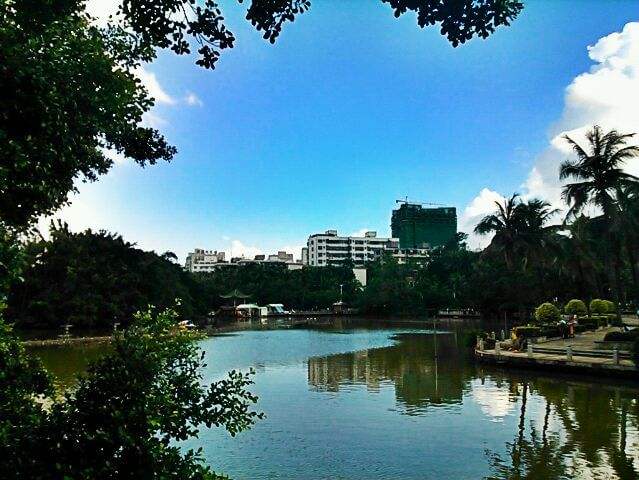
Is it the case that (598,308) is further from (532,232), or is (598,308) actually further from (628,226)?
(628,226)

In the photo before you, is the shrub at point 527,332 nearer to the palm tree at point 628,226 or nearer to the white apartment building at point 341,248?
the palm tree at point 628,226

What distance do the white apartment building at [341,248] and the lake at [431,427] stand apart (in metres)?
136

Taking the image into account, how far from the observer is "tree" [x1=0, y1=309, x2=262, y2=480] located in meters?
4.23

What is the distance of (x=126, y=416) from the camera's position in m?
4.37

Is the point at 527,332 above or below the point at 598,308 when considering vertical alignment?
below

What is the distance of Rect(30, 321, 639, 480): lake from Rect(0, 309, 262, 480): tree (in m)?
7.10

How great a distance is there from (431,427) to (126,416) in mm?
12051

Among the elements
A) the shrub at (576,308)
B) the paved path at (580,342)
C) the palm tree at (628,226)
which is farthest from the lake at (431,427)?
the shrub at (576,308)

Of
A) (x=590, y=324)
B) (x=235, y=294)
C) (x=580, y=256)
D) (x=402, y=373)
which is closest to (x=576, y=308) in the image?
(x=590, y=324)

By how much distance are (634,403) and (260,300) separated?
97249 millimetres

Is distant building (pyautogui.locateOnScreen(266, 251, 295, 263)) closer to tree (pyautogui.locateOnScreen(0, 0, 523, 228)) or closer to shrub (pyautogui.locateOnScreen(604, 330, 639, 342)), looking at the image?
shrub (pyautogui.locateOnScreen(604, 330, 639, 342))

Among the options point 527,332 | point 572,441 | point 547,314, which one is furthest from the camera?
point 547,314

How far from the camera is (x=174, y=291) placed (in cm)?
6075

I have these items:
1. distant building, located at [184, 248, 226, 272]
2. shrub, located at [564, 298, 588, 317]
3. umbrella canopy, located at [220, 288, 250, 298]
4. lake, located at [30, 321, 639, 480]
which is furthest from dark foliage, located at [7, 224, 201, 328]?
distant building, located at [184, 248, 226, 272]
